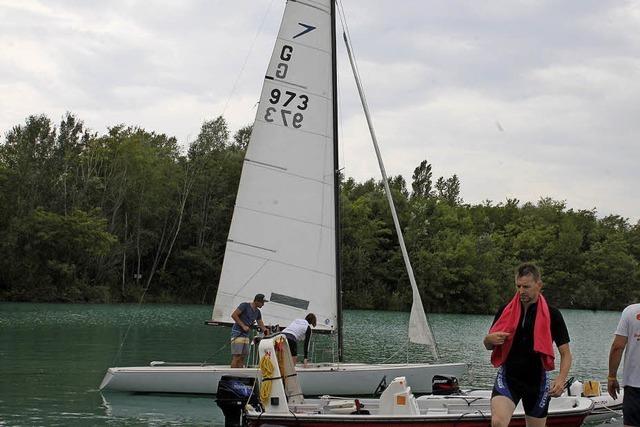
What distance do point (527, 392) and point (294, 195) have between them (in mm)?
10619

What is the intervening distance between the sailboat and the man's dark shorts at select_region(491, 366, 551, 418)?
9811 mm

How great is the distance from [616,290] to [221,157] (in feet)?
169

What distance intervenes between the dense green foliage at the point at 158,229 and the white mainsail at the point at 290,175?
32.7 meters

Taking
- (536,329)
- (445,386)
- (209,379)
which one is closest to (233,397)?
(445,386)

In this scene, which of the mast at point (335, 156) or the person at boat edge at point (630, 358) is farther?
the mast at point (335, 156)

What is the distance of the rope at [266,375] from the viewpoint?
10367mm

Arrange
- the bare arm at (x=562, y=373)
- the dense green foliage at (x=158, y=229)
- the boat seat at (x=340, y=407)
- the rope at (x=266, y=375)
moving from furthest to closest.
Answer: the dense green foliage at (x=158, y=229), the boat seat at (x=340, y=407), the rope at (x=266, y=375), the bare arm at (x=562, y=373)

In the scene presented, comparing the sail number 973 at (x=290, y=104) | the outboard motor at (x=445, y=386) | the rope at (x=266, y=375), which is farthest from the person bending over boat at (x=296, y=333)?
the sail number 973 at (x=290, y=104)

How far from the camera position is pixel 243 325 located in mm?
15820

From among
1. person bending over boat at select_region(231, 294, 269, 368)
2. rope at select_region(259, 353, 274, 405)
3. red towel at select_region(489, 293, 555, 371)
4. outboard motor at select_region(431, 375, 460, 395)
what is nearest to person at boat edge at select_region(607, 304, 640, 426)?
red towel at select_region(489, 293, 555, 371)

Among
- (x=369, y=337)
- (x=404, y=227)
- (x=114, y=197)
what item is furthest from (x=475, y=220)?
(x=369, y=337)

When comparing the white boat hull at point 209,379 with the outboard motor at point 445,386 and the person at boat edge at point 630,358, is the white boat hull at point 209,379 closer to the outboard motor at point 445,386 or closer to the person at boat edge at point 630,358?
the outboard motor at point 445,386

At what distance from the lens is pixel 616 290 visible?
98938 mm

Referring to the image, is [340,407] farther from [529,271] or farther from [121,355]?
[121,355]
